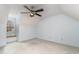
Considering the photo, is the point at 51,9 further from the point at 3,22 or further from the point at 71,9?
the point at 3,22

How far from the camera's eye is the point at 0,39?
1912 mm

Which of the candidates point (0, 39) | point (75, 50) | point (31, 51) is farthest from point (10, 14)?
point (75, 50)

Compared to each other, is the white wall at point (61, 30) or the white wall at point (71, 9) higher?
the white wall at point (71, 9)

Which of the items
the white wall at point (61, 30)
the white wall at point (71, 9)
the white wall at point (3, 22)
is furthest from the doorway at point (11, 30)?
the white wall at point (71, 9)

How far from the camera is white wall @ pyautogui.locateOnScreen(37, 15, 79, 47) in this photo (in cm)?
195

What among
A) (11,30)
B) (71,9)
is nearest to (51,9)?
(71,9)

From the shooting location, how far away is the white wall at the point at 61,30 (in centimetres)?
195

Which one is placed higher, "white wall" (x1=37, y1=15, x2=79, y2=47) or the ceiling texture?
the ceiling texture

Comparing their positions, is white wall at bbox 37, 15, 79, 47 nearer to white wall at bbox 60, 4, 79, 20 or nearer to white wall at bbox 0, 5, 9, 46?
white wall at bbox 60, 4, 79, 20

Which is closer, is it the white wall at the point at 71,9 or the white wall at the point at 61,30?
the white wall at the point at 71,9

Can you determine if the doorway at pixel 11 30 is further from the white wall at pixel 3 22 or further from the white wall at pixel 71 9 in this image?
the white wall at pixel 71 9

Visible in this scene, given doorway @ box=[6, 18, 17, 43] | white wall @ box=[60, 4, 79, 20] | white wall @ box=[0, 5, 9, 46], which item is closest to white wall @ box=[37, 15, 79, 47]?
white wall @ box=[60, 4, 79, 20]
